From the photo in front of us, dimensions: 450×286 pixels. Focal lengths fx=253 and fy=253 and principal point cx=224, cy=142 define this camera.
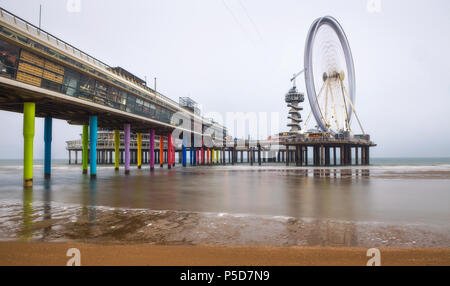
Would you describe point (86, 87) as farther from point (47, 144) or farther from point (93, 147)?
point (47, 144)

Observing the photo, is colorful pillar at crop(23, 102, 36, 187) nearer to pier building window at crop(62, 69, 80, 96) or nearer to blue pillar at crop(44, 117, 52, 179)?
pier building window at crop(62, 69, 80, 96)

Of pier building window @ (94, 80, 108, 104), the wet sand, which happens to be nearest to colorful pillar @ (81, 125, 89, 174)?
pier building window @ (94, 80, 108, 104)

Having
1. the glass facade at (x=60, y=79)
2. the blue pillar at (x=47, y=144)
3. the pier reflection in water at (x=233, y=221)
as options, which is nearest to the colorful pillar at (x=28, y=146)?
the glass facade at (x=60, y=79)

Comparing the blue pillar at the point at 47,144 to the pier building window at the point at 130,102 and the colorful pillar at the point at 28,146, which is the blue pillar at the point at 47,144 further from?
the colorful pillar at the point at 28,146

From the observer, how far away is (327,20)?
180ft

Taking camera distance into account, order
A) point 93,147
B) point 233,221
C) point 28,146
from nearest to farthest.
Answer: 1. point 233,221
2. point 28,146
3. point 93,147

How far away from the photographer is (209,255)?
451 centimetres

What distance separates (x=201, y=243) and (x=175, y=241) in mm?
580

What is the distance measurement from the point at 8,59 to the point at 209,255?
19501 millimetres

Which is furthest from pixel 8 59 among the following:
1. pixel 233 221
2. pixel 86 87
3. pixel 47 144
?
pixel 233 221

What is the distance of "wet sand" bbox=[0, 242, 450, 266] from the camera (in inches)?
167

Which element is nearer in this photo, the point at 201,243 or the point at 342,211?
the point at 201,243
